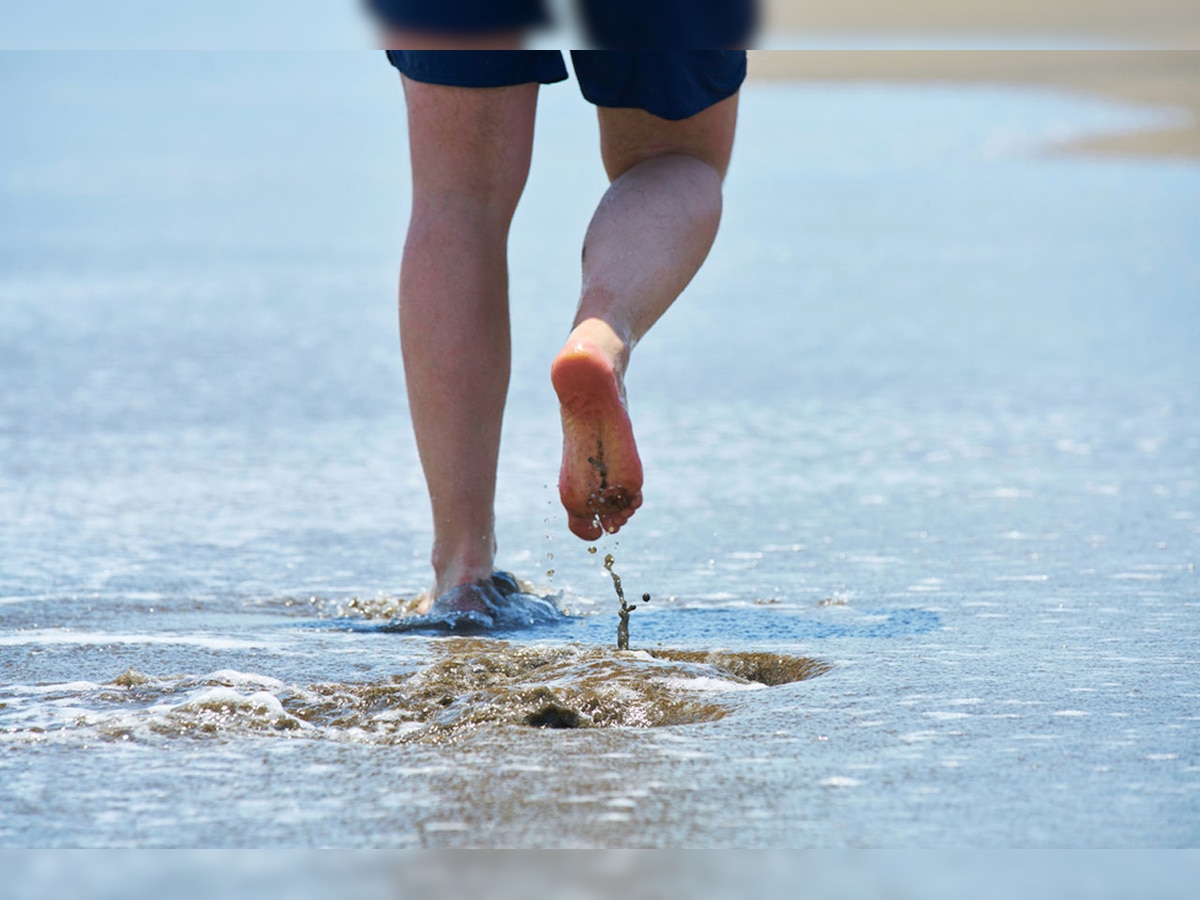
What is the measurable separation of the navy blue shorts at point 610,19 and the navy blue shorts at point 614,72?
0.10 metres

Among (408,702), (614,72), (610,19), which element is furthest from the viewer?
(614,72)

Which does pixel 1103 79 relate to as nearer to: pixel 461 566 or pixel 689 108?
pixel 689 108

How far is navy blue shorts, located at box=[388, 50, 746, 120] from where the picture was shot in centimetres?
216

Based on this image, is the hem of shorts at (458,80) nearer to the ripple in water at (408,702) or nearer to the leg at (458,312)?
the leg at (458,312)

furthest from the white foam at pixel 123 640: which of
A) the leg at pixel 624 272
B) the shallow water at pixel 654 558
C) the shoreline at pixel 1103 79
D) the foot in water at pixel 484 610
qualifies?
the shoreline at pixel 1103 79

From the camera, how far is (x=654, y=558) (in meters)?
2.56

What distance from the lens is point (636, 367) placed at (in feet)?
13.8

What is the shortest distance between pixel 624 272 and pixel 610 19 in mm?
286

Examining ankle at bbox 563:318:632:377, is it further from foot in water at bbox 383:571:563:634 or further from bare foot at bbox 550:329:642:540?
foot in water at bbox 383:571:563:634

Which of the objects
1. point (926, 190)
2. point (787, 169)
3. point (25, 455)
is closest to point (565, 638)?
point (25, 455)

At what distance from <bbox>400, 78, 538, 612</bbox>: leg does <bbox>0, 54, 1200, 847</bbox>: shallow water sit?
17 cm

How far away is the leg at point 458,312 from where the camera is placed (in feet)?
7.42

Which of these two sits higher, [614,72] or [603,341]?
[614,72]

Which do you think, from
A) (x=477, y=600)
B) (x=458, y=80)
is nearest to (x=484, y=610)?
(x=477, y=600)
